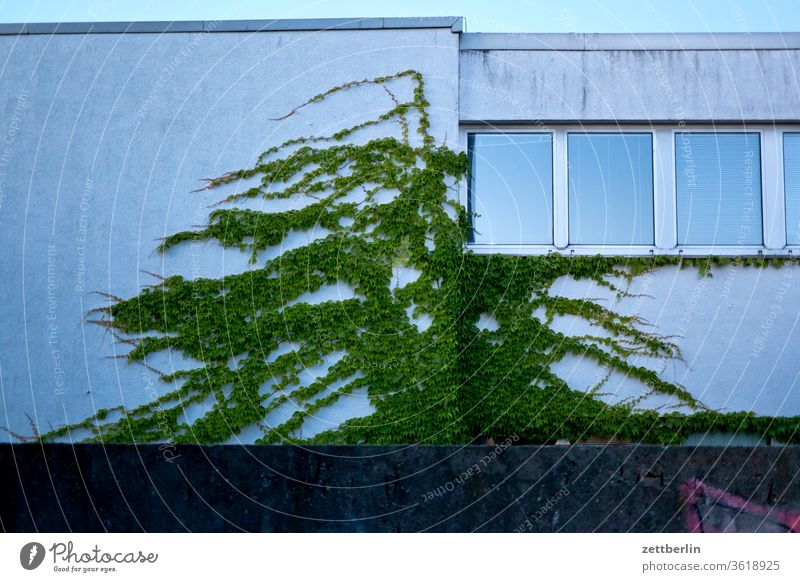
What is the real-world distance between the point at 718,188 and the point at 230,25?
16.7ft

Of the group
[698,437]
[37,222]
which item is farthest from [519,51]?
[37,222]

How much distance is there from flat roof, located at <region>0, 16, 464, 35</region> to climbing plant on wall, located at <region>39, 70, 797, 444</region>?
1.88 ft

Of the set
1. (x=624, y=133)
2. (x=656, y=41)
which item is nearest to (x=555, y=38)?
(x=656, y=41)

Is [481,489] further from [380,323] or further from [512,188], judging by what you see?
[512,188]

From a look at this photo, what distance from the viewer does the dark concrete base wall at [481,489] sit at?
15.4 ft

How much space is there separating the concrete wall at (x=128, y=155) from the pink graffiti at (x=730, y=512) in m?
5.41

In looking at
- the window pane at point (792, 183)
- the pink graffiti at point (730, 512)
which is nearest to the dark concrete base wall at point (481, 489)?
the pink graffiti at point (730, 512)

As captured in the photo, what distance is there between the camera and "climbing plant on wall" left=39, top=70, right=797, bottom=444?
29.6 ft

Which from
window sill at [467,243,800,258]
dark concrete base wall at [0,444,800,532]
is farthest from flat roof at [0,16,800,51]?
dark concrete base wall at [0,444,800,532]

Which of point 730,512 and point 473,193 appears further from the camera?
point 473,193

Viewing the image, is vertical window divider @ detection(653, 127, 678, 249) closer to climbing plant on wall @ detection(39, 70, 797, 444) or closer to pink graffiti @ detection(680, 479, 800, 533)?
climbing plant on wall @ detection(39, 70, 797, 444)

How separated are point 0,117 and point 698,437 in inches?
300

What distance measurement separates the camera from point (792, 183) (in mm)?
9570

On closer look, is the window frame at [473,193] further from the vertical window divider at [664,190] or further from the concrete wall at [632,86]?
the vertical window divider at [664,190]
